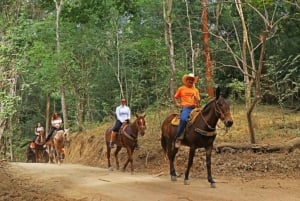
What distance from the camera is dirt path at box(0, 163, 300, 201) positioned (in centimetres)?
1135

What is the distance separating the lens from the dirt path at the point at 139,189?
11.4m

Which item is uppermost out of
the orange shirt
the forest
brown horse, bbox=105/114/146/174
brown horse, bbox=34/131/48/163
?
the forest

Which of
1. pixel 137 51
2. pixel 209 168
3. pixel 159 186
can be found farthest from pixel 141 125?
pixel 137 51

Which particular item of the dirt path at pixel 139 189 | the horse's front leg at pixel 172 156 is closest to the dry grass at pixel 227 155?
the dirt path at pixel 139 189

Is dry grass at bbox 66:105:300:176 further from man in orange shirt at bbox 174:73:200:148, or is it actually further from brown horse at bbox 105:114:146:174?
man in orange shirt at bbox 174:73:200:148

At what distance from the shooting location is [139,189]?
41.3ft

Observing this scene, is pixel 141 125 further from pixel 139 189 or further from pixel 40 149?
pixel 40 149

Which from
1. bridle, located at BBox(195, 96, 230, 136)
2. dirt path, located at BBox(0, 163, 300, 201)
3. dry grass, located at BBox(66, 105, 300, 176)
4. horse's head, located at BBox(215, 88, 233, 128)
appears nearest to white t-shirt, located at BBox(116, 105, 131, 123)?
dry grass, located at BBox(66, 105, 300, 176)

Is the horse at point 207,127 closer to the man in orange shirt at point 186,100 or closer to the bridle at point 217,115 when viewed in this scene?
the bridle at point 217,115

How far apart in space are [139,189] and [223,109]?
3004 mm

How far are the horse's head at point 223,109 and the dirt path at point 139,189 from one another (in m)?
1.74

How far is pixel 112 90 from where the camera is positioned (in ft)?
118

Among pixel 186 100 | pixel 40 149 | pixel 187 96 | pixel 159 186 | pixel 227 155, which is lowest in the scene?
pixel 40 149

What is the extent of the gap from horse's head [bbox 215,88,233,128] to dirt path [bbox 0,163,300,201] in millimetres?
1743
